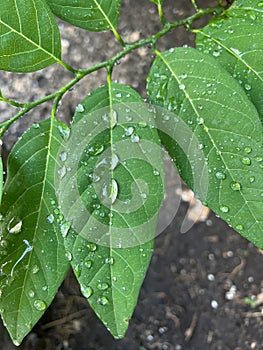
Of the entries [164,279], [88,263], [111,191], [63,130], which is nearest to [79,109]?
[63,130]

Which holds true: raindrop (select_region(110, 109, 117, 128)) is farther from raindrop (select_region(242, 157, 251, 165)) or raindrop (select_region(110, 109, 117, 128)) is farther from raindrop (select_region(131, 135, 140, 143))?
raindrop (select_region(242, 157, 251, 165))

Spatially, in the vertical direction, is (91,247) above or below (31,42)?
below

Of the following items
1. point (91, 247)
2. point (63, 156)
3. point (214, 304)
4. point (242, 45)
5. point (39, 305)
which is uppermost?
point (242, 45)

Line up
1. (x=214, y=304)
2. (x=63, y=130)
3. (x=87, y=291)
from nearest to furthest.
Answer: (x=87, y=291) → (x=63, y=130) → (x=214, y=304)

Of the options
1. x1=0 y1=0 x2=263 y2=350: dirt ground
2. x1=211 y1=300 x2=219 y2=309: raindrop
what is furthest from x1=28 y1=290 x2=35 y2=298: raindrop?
x1=211 y1=300 x2=219 y2=309: raindrop

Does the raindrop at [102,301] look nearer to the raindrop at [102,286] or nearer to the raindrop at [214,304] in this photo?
the raindrop at [102,286]

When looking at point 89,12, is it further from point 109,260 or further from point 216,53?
point 109,260

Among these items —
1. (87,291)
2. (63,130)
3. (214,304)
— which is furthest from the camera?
(214,304)

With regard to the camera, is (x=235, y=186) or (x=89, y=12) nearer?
(x=235, y=186)
